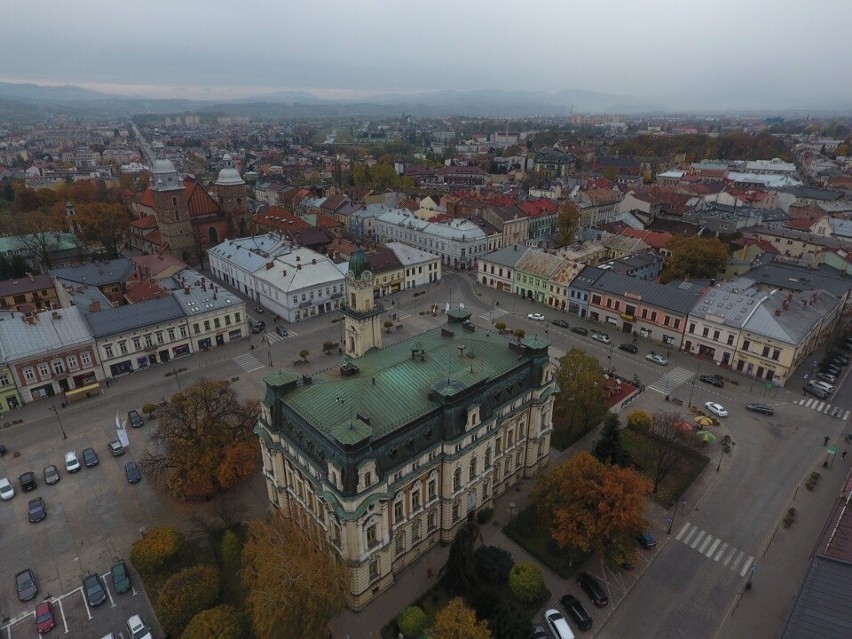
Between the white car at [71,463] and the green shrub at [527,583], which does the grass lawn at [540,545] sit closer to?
the green shrub at [527,583]

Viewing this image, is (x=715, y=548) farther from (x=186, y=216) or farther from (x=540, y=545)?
(x=186, y=216)

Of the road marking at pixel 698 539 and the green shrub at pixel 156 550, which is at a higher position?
the green shrub at pixel 156 550

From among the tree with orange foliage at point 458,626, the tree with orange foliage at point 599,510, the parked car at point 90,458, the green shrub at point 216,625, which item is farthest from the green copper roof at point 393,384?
the parked car at point 90,458

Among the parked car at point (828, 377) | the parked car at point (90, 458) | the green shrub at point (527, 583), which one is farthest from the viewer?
the parked car at point (828, 377)

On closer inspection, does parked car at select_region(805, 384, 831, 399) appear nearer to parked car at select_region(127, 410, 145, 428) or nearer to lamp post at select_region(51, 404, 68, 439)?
parked car at select_region(127, 410, 145, 428)

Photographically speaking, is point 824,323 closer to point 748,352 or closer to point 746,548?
point 748,352

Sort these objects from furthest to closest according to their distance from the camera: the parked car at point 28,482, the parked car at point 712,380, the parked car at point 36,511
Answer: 1. the parked car at point 712,380
2. the parked car at point 28,482
3. the parked car at point 36,511
